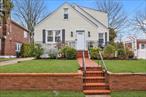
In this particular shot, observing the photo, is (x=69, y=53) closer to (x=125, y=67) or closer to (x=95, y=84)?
(x=125, y=67)

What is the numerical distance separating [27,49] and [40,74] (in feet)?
80.9

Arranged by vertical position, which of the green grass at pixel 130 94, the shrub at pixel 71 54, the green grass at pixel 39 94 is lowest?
the green grass at pixel 130 94

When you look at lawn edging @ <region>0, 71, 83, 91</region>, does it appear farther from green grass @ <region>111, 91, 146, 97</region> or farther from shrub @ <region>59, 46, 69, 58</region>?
shrub @ <region>59, 46, 69, 58</region>

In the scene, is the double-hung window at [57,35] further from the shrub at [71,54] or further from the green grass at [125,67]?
the green grass at [125,67]

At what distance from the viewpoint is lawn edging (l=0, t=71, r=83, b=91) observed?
59.1 ft

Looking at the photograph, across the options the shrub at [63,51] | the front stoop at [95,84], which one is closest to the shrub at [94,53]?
the shrub at [63,51]

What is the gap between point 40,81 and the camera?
59.3ft

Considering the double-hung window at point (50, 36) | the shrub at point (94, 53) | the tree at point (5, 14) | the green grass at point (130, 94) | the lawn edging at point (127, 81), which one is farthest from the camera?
the double-hung window at point (50, 36)

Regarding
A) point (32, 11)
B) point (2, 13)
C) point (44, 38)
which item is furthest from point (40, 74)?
point (32, 11)

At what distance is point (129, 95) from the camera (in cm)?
1691

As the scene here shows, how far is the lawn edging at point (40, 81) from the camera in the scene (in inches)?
A: 709

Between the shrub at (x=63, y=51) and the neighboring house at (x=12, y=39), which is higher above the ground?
the neighboring house at (x=12, y=39)

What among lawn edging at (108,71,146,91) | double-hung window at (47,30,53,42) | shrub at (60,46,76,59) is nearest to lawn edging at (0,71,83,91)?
lawn edging at (108,71,146,91)

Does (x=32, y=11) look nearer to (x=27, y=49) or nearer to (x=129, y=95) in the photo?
(x=27, y=49)
